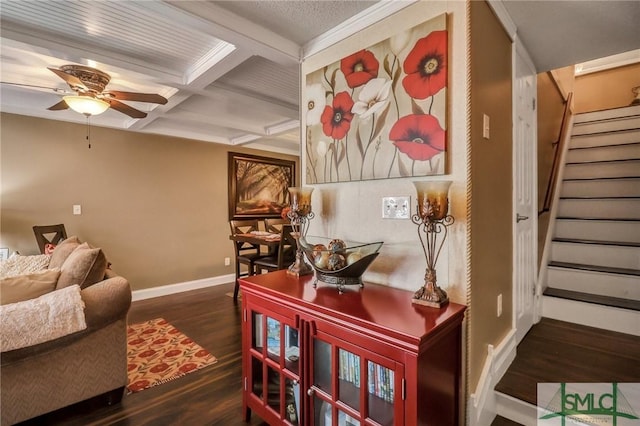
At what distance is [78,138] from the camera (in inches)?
145

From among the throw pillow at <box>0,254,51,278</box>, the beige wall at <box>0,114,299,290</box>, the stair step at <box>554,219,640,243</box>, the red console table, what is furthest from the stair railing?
the throw pillow at <box>0,254,51,278</box>

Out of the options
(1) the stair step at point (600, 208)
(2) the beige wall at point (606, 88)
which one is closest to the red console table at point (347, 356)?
(1) the stair step at point (600, 208)

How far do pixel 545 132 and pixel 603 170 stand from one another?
99 cm

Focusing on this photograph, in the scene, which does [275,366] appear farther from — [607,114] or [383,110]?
[607,114]

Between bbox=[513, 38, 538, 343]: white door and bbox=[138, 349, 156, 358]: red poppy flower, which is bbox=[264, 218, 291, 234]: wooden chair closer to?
bbox=[138, 349, 156, 358]: red poppy flower

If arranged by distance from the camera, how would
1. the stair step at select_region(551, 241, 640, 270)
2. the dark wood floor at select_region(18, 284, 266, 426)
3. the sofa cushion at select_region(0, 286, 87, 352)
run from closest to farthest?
the sofa cushion at select_region(0, 286, 87, 352) < the dark wood floor at select_region(18, 284, 266, 426) < the stair step at select_region(551, 241, 640, 270)

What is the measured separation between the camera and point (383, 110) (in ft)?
5.49

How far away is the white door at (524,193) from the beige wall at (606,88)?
2.81m

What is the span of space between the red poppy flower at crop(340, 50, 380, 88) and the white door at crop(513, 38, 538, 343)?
0.99 m

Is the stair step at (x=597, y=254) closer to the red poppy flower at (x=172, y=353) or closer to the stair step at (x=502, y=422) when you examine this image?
the stair step at (x=502, y=422)

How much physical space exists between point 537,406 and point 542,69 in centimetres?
248

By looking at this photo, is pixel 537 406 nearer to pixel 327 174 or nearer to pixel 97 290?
pixel 327 174

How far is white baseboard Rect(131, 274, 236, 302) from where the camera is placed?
13.3 ft

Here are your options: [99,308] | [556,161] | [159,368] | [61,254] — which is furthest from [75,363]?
[556,161]
